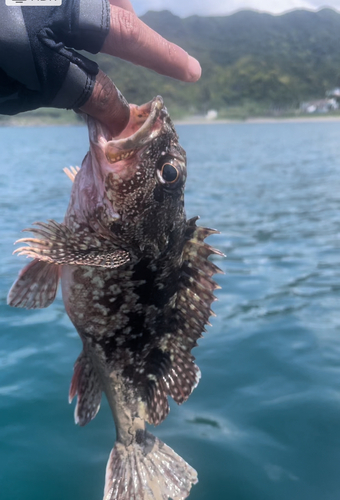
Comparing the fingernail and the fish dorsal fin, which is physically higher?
the fingernail

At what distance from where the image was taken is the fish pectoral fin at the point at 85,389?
385cm

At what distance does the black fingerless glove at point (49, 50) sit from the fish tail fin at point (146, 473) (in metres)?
2.73

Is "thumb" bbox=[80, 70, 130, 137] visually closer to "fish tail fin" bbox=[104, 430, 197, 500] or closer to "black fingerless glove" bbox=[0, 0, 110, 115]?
"black fingerless glove" bbox=[0, 0, 110, 115]

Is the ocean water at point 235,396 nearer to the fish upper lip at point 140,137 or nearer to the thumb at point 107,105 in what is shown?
the fish upper lip at point 140,137

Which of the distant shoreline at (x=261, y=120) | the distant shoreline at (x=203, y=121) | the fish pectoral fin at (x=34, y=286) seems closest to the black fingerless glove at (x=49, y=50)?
the fish pectoral fin at (x=34, y=286)

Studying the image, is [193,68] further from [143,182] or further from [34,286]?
[34,286]

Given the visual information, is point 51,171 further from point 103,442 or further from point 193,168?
point 103,442

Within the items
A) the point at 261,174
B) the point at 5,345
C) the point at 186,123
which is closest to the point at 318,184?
the point at 261,174

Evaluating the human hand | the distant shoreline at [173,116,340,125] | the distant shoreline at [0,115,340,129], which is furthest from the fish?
the distant shoreline at [173,116,340,125]

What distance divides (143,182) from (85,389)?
1.69 meters

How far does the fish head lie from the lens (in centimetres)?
333

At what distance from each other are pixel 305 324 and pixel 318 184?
1661 cm

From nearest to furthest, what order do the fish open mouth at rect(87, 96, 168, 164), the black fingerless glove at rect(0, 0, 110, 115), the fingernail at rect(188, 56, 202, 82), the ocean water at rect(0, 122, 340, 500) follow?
the black fingerless glove at rect(0, 0, 110, 115) < the fingernail at rect(188, 56, 202, 82) < the fish open mouth at rect(87, 96, 168, 164) < the ocean water at rect(0, 122, 340, 500)

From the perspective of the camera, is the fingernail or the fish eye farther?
the fish eye
